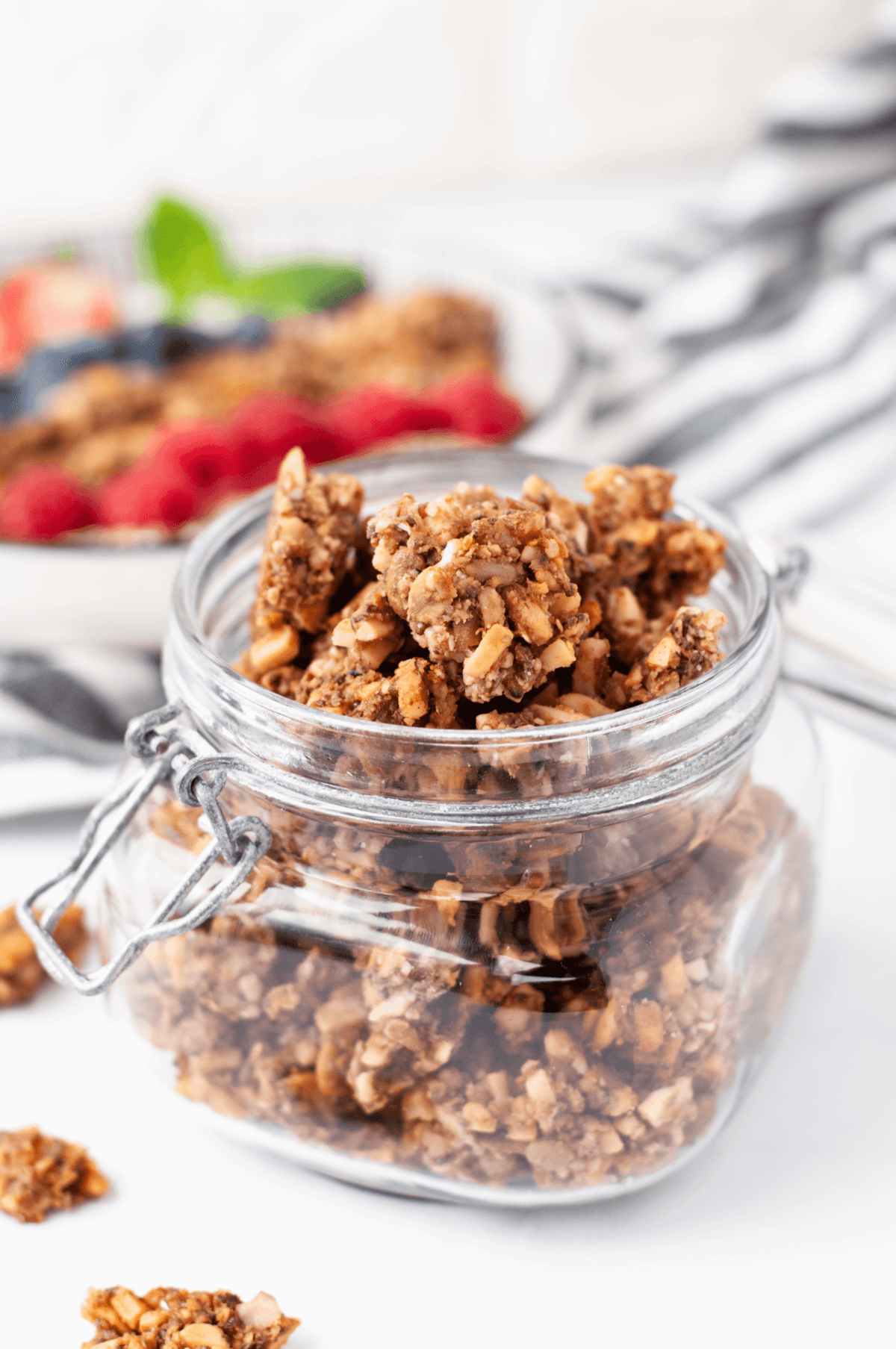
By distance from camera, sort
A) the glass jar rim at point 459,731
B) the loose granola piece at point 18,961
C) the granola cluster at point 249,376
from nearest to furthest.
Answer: the glass jar rim at point 459,731, the loose granola piece at point 18,961, the granola cluster at point 249,376

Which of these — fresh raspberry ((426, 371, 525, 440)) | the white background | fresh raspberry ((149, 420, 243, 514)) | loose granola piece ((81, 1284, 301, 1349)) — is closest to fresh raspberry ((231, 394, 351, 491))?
fresh raspberry ((149, 420, 243, 514))

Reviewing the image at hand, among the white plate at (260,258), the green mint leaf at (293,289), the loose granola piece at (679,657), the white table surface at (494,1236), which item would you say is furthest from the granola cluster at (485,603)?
the green mint leaf at (293,289)

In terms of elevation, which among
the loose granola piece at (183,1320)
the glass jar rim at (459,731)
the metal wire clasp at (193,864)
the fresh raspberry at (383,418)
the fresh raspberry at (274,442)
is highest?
the glass jar rim at (459,731)

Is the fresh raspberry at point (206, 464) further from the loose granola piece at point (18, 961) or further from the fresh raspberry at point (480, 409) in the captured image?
the loose granola piece at point (18, 961)

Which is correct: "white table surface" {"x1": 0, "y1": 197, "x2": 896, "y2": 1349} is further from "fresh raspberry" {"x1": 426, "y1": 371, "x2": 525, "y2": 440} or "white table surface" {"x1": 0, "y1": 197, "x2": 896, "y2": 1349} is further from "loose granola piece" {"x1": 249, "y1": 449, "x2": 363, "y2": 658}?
"fresh raspberry" {"x1": 426, "y1": 371, "x2": 525, "y2": 440}

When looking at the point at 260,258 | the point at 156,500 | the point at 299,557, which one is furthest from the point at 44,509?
the point at 260,258

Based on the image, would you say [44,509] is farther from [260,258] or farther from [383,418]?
[260,258]
